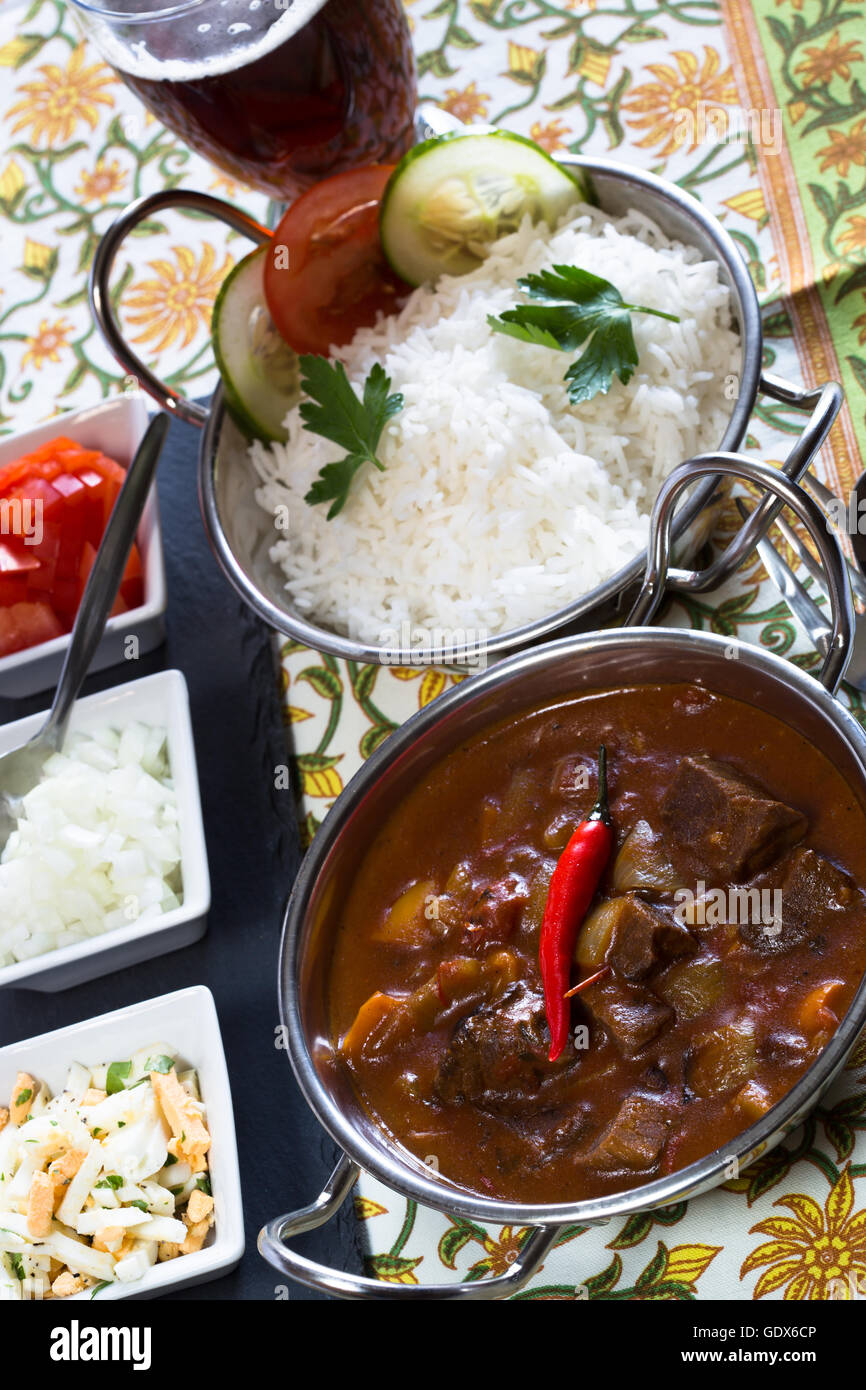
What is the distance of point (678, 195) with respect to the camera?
2381 mm

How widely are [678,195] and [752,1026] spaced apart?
4.81ft

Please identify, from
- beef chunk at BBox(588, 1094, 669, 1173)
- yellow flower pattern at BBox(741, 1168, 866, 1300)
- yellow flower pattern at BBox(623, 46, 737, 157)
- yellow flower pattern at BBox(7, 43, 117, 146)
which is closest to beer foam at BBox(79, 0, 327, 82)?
yellow flower pattern at BBox(623, 46, 737, 157)

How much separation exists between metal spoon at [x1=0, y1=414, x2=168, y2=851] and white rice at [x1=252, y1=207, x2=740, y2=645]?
28 centimetres

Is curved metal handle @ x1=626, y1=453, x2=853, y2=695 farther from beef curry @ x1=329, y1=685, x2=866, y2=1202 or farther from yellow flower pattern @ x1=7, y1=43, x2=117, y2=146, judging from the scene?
yellow flower pattern @ x1=7, y1=43, x2=117, y2=146

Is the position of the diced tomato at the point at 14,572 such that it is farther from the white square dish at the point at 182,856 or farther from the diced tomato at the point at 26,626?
the white square dish at the point at 182,856

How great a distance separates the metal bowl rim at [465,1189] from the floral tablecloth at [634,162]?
0.94 feet

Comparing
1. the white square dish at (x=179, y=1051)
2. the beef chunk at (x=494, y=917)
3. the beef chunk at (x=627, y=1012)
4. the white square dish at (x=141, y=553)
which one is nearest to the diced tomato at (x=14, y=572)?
the white square dish at (x=141, y=553)

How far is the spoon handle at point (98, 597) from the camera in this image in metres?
2.39

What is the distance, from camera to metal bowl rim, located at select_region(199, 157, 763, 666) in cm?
203

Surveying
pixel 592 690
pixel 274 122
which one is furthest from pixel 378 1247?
pixel 274 122

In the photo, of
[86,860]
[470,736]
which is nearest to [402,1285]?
[470,736]

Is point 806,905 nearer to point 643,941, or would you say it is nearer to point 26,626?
point 643,941

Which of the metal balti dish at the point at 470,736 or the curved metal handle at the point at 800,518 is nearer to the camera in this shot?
the metal balti dish at the point at 470,736

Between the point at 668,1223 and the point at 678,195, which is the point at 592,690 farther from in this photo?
the point at 678,195
